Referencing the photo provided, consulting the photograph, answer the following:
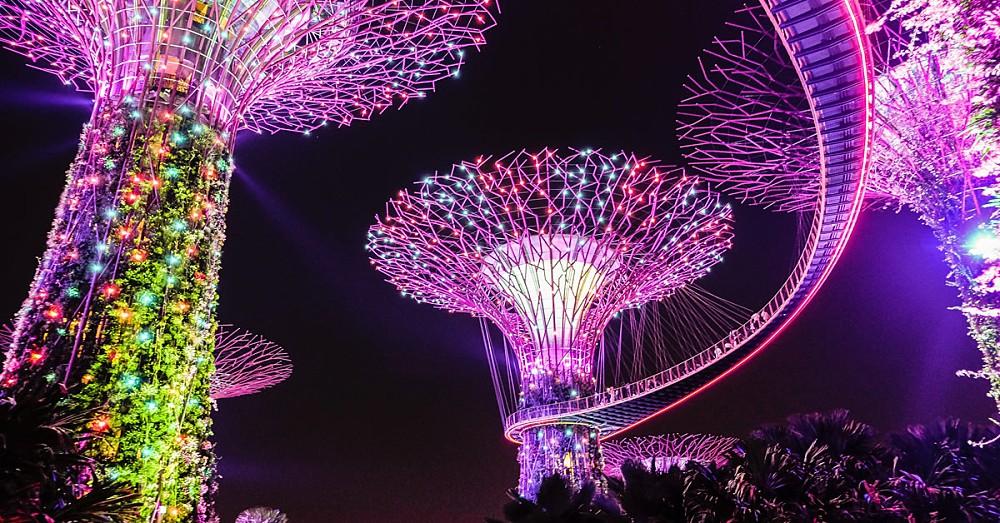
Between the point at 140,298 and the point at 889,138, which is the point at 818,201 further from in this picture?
the point at 140,298

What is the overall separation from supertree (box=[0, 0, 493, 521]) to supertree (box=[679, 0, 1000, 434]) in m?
6.00

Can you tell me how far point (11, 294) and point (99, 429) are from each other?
72.1 feet

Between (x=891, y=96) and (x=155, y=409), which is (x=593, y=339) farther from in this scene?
(x=155, y=409)

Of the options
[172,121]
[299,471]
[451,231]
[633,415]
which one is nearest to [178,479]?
[172,121]

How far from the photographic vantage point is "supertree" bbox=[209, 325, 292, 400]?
85.8 ft

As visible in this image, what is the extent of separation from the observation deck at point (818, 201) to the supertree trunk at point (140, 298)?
10.3 meters

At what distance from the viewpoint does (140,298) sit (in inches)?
398

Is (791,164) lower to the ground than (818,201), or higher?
higher

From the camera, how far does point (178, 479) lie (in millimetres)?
10148

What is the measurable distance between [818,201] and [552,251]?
8779mm

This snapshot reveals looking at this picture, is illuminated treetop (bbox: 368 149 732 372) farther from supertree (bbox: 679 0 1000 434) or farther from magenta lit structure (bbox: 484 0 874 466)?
supertree (bbox: 679 0 1000 434)

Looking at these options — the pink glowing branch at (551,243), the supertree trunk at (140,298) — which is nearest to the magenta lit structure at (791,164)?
the pink glowing branch at (551,243)

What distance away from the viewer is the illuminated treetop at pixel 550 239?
2145 cm

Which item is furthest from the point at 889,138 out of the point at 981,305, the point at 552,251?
the point at 552,251
